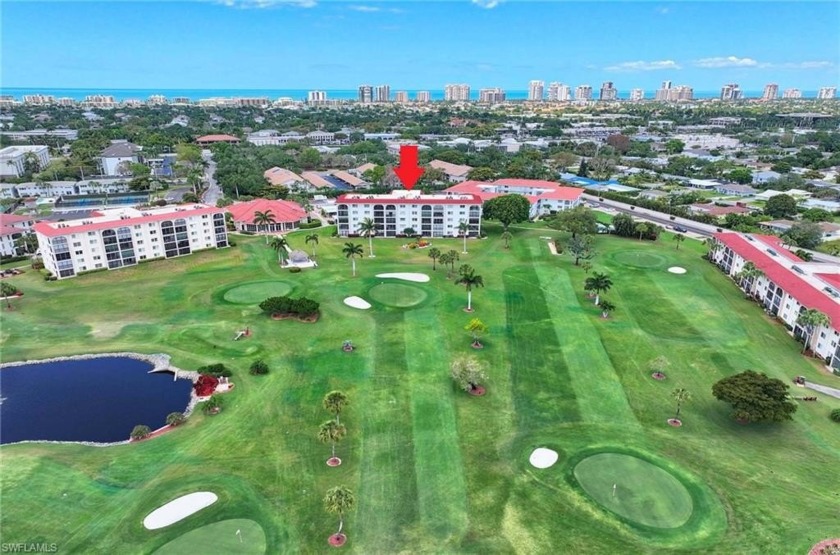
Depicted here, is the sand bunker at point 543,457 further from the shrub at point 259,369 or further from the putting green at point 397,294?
the putting green at point 397,294

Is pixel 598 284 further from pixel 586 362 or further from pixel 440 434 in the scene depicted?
pixel 440 434

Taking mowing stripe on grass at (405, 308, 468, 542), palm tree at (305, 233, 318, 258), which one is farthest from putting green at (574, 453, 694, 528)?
palm tree at (305, 233, 318, 258)

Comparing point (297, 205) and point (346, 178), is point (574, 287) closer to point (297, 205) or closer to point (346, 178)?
point (297, 205)

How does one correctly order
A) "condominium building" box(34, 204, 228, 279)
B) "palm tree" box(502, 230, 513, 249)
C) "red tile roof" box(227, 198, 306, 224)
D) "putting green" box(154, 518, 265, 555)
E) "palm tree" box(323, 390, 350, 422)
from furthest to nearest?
"red tile roof" box(227, 198, 306, 224), "palm tree" box(502, 230, 513, 249), "condominium building" box(34, 204, 228, 279), "palm tree" box(323, 390, 350, 422), "putting green" box(154, 518, 265, 555)

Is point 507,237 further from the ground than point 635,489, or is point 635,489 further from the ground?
point 507,237

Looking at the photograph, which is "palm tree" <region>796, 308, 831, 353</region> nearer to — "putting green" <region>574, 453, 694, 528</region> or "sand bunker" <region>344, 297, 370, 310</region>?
"putting green" <region>574, 453, 694, 528</region>

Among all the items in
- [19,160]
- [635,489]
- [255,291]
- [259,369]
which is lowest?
[635,489]

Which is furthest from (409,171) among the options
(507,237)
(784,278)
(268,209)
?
(784,278)
